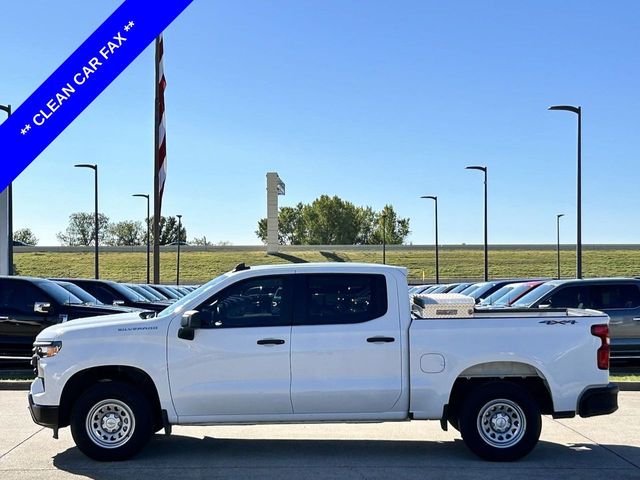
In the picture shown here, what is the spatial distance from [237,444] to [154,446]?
86 centimetres

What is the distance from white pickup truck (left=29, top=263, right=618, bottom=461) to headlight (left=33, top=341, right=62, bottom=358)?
10 mm

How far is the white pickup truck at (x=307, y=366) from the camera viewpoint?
24.2 feet

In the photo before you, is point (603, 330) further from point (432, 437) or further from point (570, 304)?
point (570, 304)

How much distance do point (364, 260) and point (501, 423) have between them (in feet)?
246

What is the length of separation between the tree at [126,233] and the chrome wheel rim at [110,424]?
451 feet

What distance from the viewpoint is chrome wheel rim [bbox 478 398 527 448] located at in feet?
24.6

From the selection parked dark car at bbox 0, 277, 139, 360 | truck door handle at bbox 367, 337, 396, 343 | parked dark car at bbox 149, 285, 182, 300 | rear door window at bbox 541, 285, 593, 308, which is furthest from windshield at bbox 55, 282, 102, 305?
parked dark car at bbox 149, 285, 182, 300

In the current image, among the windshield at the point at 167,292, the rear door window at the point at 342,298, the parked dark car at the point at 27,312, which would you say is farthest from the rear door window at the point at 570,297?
the windshield at the point at 167,292

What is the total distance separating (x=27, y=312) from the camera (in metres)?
13.9

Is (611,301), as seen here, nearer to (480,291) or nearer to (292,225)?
(480,291)

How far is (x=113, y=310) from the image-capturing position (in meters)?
14.1

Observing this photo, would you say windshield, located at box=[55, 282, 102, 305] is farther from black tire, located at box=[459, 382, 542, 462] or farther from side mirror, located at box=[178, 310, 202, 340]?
black tire, located at box=[459, 382, 542, 462]

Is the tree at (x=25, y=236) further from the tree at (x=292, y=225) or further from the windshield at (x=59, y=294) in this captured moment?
the windshield at (x=59, y=294)

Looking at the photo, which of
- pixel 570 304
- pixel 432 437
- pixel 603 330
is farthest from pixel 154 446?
pixel 570 304
